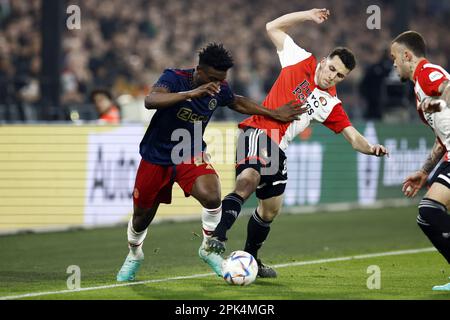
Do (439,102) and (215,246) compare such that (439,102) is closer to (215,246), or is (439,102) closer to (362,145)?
(362,145)

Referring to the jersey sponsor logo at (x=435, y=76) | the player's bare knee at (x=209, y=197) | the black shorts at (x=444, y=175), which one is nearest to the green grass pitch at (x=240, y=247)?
the player's bare knee at (x=209, y=197)

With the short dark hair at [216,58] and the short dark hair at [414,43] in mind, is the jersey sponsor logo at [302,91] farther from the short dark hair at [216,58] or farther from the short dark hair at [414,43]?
the short dark hair at [414,43]

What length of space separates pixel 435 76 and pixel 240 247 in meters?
4.83

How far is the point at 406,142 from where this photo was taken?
20250 millimetres

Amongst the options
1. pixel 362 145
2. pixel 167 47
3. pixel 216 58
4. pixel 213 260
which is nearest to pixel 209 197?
pixel 213 260

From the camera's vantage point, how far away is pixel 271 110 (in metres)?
10.0

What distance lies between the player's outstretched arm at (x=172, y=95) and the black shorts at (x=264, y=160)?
1.06 metres

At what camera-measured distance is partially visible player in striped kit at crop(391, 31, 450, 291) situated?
8.78m

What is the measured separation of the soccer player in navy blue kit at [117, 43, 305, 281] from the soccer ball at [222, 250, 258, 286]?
12.2 inches

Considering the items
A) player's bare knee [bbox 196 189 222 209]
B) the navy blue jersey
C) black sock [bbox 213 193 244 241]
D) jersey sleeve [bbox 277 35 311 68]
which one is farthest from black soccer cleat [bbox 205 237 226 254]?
jersey sleeve [bbox 277 35 311 68]

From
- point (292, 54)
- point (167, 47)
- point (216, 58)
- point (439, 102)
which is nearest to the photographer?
point (439, 102)

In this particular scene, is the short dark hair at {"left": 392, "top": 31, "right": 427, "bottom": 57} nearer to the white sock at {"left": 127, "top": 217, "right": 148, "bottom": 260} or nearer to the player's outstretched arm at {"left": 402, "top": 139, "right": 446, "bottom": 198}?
the player's outstretched arm at {"left": 402, "top": 139, "right": 446, "bottom": 198}
